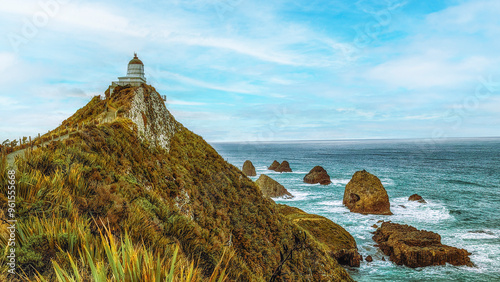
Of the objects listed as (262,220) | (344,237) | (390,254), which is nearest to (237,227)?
(262,220)

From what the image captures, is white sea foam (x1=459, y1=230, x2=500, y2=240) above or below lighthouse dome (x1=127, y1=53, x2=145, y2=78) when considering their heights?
below

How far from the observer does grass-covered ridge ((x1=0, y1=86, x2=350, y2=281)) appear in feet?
10.7

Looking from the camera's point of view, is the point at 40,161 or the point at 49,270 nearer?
the point at 49,270

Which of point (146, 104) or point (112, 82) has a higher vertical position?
point (112, 82)

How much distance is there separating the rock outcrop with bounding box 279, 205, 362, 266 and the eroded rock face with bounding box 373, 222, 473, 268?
365 cm

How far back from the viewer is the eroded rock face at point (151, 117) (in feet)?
55.7

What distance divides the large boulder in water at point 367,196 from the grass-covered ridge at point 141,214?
25.3 metres

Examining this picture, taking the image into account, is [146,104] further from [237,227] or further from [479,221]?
[479,221]

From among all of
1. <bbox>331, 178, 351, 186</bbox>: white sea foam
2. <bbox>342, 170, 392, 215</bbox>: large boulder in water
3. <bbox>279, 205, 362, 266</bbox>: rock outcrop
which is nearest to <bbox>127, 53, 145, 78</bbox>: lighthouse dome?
<bbox>279, 205, 362, 266</bbox>: rock outcrop

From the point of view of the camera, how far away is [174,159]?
17516mm

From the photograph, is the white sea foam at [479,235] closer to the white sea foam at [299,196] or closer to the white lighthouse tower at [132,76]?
the white sea foam at [299,196]

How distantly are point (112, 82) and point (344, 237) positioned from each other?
Answer: 25303 millimetres

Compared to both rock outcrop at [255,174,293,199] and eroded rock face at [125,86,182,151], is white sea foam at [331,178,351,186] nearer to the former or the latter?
rock outcrop at [255,174,293,199]

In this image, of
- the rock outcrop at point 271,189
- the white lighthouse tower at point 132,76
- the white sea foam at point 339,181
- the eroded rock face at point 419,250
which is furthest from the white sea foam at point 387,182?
the white lighthouse tower at point 132,76
